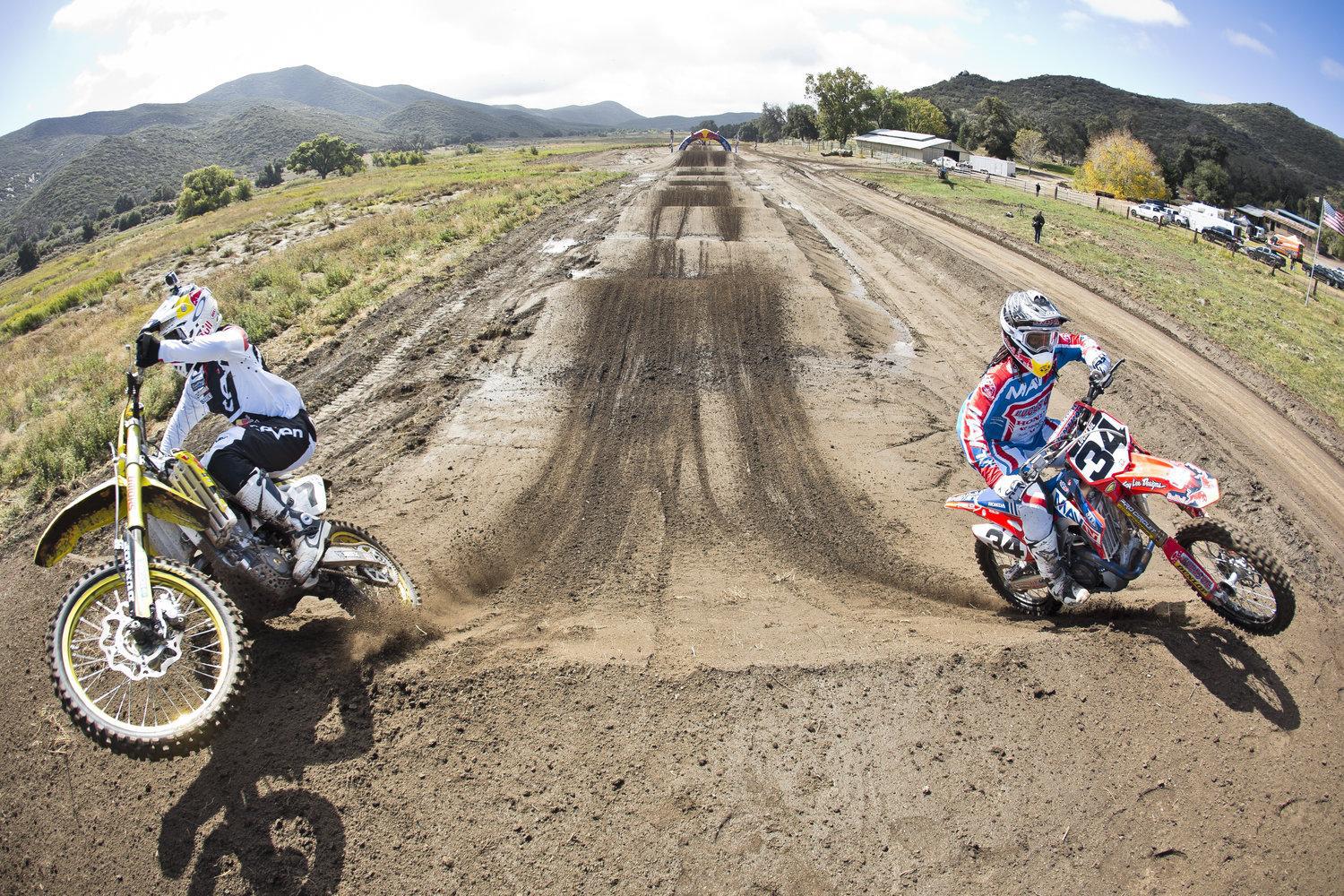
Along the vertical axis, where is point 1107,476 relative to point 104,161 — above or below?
below

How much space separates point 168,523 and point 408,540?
9.39 feet

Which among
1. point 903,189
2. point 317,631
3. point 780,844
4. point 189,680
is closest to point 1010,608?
point 780,844

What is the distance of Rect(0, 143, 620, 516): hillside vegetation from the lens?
11797 mm

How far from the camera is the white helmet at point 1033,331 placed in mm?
5594

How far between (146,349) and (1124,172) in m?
86.2

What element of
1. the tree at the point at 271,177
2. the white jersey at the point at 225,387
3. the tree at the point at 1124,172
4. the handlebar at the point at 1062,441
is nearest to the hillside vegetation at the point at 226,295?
the white jersey at the point at 225,387

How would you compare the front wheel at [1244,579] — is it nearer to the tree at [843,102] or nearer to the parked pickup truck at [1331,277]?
the parked pickup truck at [1331,277]

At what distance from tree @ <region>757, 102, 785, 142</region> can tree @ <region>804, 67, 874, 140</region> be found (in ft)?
223

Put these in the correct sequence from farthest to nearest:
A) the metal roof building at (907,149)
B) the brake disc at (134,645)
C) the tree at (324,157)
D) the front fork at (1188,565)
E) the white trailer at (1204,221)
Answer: the tree at (324,157) → the metal roof building at (907,149) → the white trailer at (1204,221) → the front fork at (1188,565) → the brake disc at (134,645)

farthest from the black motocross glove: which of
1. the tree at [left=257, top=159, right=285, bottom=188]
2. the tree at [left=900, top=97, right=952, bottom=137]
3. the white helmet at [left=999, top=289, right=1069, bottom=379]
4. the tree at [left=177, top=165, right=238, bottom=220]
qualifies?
the tree at [left=257, top=159, right=285, bottom=188]

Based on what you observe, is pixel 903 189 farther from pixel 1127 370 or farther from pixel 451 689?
pixel 451 689

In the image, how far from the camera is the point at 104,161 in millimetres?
168000

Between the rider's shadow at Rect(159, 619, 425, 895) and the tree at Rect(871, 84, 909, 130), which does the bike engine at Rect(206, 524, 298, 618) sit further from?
the tree at Rect(871, 84, 909, 130)

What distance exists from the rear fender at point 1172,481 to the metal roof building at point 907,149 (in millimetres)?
76870
